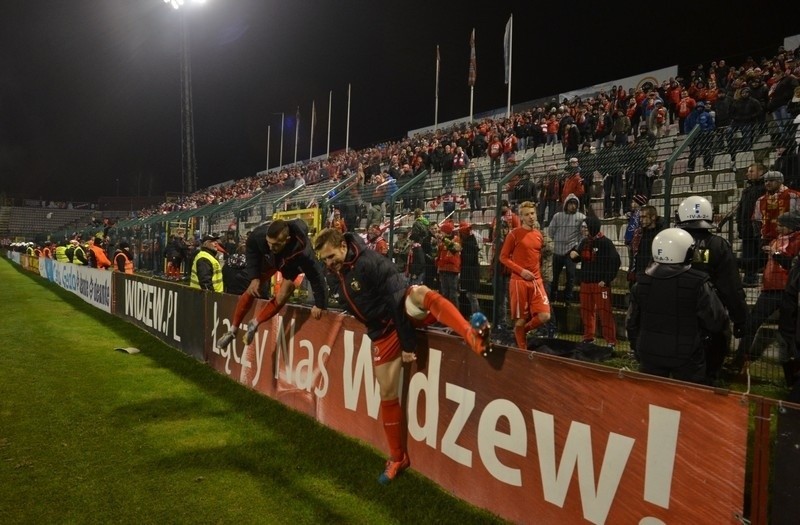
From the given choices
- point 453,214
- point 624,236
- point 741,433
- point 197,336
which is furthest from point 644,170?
point 197,336

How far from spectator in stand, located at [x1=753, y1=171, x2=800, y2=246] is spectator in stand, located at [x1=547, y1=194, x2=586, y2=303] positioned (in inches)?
87.5

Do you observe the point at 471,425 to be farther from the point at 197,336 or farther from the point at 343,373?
the point at 197,336

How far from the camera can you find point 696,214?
4520 mm

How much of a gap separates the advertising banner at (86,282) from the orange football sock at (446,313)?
11.8 m

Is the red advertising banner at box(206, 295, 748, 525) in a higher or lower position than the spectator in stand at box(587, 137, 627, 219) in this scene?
lower

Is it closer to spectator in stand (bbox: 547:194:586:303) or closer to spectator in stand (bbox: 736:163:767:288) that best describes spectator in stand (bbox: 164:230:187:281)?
spectator in stand (bbox: 547:194:586:303)

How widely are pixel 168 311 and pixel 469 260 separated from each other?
5.15 meters

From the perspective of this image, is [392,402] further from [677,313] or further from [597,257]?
[597,257]

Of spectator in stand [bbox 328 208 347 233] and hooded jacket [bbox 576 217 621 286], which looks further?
spectator in stand [bbox 328 208 347 233]

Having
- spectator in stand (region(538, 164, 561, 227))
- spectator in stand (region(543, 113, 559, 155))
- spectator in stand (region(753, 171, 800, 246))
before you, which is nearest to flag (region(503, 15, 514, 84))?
spectator in stand (region(543, 113, 559, 155))

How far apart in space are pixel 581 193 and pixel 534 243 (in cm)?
110

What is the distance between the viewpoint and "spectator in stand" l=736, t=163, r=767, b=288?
559 centimetres

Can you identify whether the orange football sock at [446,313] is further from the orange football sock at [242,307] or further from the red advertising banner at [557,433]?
the orange football sock at [242,307]

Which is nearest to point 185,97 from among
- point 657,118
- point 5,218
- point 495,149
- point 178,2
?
point 178,2
